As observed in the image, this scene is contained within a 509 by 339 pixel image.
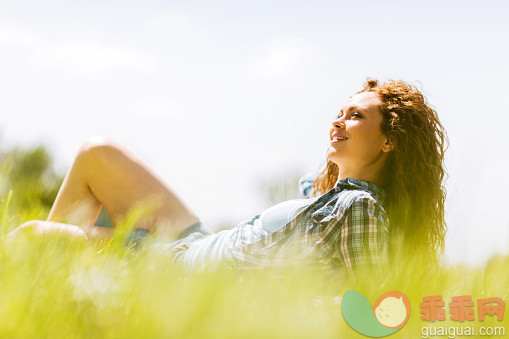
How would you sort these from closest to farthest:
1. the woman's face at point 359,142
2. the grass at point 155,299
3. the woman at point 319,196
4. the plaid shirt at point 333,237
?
1. the grass at point 155,299
2. the plaid shirt at point 333,237
3. the woman at point 319,196
4. the woman's face at point 359,142

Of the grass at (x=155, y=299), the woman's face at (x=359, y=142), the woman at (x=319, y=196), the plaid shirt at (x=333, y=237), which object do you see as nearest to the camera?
the grass at (x=155, y=299)

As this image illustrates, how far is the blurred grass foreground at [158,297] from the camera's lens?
570 millimetres

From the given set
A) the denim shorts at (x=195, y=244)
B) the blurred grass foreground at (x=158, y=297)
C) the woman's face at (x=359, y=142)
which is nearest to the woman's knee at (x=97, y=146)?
the denim shorts at (x=195, y=244)

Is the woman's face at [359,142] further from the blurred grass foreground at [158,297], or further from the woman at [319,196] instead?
the blurred grass foreground at [158,297]

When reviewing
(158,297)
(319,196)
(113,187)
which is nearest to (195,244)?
(113,187)

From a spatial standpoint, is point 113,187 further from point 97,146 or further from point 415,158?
point 415,158

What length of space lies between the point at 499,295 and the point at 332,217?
2.36 feet

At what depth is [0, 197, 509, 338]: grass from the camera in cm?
57

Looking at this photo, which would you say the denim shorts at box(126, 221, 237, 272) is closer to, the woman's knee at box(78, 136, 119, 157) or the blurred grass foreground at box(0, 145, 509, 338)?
the woman's knee at box(78, 136, 119, 157)

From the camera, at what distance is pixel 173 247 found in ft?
5.80

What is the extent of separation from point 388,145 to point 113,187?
1042mm

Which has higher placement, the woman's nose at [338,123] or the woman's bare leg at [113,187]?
the woman's nose at [338,123]

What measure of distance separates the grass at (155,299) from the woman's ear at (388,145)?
1.01 meters

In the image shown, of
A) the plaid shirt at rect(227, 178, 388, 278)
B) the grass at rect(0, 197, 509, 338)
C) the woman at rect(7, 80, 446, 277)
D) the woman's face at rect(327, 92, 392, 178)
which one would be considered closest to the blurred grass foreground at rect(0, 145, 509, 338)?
the grass at rect(0, 197, 509, 338)
